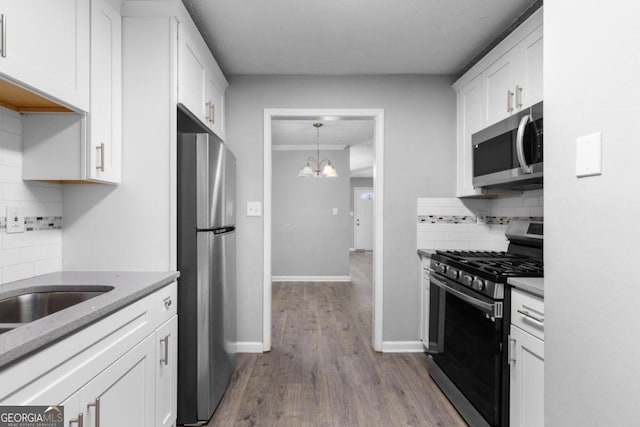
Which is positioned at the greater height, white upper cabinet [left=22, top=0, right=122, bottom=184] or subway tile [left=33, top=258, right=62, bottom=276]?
white upper cabinet [left=22, top=0, right=122, bottom=184]

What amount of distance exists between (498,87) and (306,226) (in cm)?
425

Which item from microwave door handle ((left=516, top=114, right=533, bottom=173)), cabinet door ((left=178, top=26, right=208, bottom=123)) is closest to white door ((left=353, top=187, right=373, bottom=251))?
cabinet door ((left=178, top=26, right=208, bottom=123))

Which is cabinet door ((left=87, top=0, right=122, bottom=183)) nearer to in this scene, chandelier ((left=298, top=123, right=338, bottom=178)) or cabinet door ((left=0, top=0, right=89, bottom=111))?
cabinet door ((left=0, top=0, right=89, bottom=111))

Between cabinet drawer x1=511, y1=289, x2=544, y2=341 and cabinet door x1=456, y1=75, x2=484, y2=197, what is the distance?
1.28 m

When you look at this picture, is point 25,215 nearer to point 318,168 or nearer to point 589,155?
point 589,155

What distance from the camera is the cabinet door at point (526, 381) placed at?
4.76ft

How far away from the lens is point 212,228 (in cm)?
200

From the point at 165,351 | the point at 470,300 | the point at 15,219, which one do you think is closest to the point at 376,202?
the point at 470,300

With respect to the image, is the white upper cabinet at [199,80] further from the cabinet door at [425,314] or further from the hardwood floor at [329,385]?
the cabinet door at [425,314]

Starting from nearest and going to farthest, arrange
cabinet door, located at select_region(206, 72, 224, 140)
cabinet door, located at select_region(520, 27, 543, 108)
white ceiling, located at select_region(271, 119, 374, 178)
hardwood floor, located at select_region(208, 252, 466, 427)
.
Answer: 1. cabinet door, located at select_region(520, 27, 543, 108)
2. hardwood floor, located at select_region(208, 252, 466, 427)
3. cabinet door, located at select_region(206, 72, 224, 140)
4. white ceiling, located at select_region(271, 119, 374, 178)

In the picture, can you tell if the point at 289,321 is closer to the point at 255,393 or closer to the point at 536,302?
the point at 255,393

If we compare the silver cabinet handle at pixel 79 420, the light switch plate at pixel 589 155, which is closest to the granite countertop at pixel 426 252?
the light switch plate at pixel 589 155

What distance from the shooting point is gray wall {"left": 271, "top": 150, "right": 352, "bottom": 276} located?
20.2 ft

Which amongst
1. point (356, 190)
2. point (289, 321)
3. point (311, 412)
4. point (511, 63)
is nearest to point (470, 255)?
point (511, 63)
